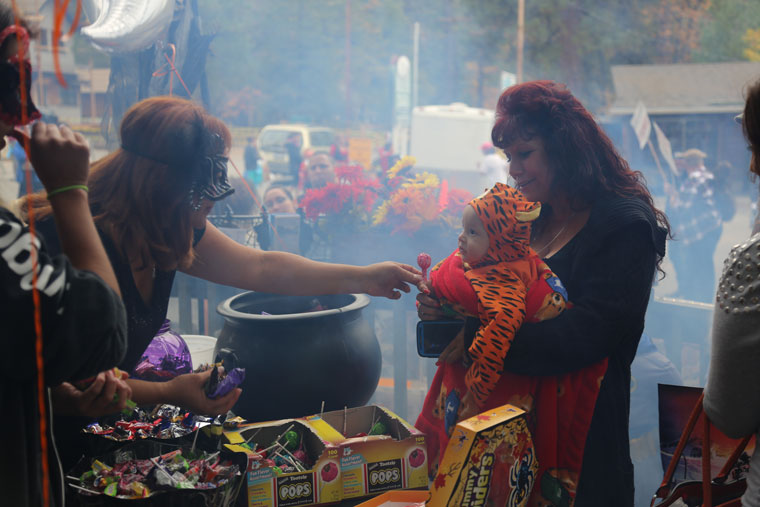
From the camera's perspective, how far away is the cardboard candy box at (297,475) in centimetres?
190

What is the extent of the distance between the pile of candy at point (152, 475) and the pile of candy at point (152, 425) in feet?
0.42

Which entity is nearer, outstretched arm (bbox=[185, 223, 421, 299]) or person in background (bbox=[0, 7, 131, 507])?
person in background (bbox=[0, 7, 131, 507])

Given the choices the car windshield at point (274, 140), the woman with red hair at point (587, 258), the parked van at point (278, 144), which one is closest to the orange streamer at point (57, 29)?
the woman with red hair at point (587, 258)

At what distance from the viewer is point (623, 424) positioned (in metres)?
1.95

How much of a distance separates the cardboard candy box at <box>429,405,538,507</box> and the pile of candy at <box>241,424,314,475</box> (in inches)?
24.7

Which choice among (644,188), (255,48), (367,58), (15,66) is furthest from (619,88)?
(15,66)

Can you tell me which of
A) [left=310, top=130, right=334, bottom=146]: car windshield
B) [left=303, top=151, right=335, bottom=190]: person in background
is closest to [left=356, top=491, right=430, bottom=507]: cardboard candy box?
[left=303, top=151, right=335, bottom=190]: person in background

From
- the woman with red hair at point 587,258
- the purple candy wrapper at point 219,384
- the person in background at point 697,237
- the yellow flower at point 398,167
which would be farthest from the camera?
the person in background at point 697,237

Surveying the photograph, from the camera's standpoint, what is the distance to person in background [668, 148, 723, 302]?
25.9ft

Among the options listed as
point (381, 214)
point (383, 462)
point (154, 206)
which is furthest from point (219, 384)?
point (381, 214)

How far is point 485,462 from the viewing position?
5.08 feet

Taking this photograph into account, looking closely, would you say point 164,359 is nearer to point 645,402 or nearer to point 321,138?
point 645,402

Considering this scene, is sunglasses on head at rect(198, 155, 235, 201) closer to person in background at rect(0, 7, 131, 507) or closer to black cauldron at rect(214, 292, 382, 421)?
person in background at rect(0, 7, 131, 507)

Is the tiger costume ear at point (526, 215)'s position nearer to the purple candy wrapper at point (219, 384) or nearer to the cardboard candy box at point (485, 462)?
the cardboard candy box at point (485, 462)
